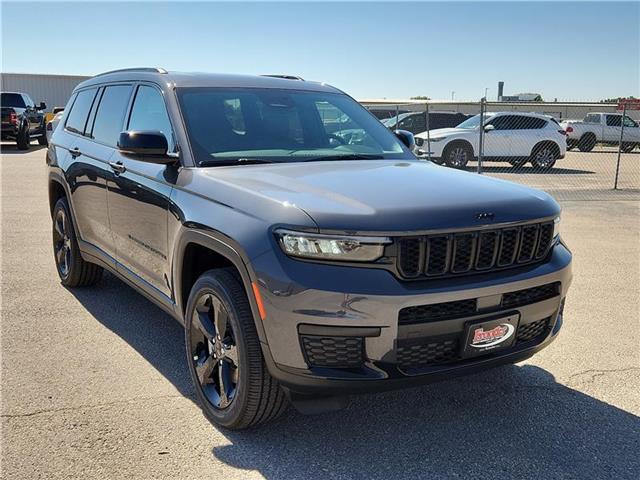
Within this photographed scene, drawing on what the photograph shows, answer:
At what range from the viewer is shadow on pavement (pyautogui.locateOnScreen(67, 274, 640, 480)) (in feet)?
9.60

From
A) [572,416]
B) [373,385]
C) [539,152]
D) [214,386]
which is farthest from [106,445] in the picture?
[539,152]

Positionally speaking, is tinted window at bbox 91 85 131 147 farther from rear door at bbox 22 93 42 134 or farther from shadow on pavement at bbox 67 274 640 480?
rear door at bbox 22 93 42 134

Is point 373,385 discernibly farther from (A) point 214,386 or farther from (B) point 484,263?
(A) point 214,386

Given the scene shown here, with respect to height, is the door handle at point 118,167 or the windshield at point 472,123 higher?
the door handle at point 118,167

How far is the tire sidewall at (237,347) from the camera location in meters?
2.96

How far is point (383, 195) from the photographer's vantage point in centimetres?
300

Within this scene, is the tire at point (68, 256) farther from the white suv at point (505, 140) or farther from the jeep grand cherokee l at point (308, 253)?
the white suv at point (505, 140)

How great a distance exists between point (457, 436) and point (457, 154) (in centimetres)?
1467

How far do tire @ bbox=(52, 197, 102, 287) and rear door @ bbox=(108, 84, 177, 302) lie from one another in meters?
1.18

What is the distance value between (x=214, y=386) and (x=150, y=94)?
201 cm

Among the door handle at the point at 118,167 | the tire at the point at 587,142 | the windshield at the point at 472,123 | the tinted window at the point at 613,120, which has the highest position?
the door handle at the point at 118,167

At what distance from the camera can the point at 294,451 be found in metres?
3.06

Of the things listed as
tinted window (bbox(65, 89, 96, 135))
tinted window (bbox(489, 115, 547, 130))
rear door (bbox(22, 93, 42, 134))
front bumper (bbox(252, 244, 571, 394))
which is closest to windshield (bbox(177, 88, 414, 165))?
front bumper (bbox(252, 244, 571, 394))

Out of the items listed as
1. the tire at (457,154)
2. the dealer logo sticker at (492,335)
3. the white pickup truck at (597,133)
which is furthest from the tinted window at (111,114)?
the white pickup truck at (597,133)
